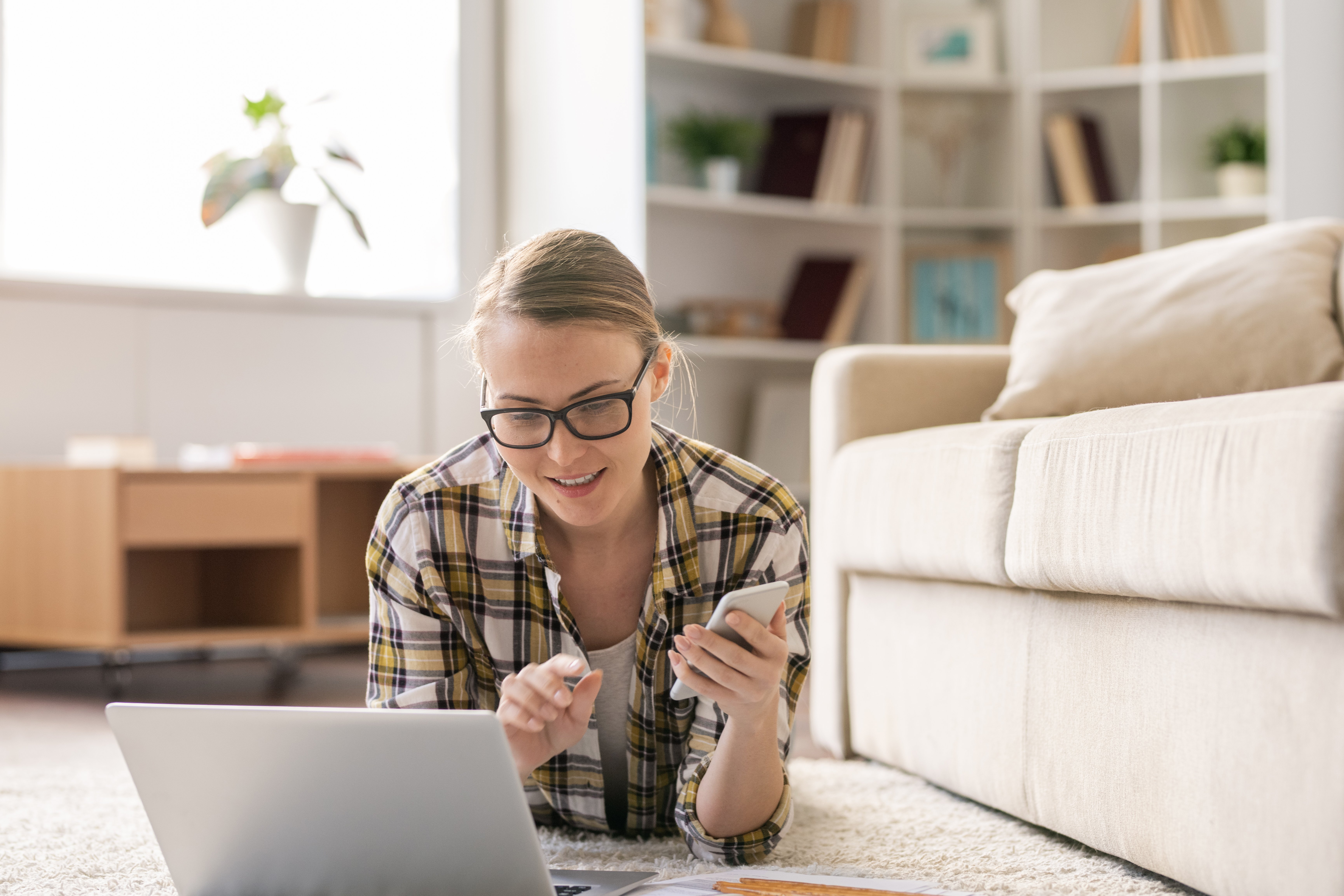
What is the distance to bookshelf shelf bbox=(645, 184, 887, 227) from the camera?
3631mm

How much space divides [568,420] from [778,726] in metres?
0.38

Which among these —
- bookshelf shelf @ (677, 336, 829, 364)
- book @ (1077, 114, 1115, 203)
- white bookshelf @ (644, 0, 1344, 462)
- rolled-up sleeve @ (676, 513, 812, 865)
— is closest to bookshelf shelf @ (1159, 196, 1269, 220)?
white bookshelf @ (644, 0, 1344, 462)

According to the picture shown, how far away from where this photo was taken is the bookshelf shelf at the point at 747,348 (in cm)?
366

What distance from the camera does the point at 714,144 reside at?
3.76 m

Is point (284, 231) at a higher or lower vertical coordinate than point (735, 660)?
higher

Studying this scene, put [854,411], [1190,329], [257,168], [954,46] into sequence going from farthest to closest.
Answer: [954,46] < [257,168] < [854,411] < [1190,329]

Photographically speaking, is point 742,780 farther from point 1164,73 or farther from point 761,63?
point 1164,73

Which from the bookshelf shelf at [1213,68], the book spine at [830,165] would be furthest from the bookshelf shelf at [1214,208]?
the book spine at [830,165]

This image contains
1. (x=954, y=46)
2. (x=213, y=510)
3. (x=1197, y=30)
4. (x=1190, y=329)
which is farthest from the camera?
(x=954, y=46)

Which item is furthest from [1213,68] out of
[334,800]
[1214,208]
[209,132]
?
[334,800]

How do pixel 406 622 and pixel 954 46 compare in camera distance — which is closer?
pixel 406 622

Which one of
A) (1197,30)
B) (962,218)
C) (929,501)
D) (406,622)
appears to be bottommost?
(406,622)

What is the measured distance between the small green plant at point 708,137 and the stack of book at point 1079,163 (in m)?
0.83

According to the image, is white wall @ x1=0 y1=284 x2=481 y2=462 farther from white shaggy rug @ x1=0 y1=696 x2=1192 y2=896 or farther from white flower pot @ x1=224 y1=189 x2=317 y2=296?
white shaggy rug @ x1=0 y1=696 x2=1192 y2=896
